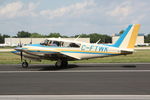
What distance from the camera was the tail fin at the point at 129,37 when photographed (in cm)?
1819

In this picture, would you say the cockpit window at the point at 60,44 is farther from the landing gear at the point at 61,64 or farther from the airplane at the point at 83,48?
the landing gear at the point at 61,64

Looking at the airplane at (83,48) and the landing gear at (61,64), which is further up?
the airplane at (83,48)

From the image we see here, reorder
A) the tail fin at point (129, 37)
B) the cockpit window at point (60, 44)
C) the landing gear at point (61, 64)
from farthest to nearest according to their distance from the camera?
the cockpit window at point (60, 44), the landing gear at point (61, 64), the tail fin at point (129, 37)

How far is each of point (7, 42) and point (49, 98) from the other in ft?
339

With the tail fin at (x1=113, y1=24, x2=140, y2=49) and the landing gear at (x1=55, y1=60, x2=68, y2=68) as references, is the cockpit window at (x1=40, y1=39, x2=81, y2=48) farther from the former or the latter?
the tail fin at (x1=113, y1=24, x2=140, y2=49)

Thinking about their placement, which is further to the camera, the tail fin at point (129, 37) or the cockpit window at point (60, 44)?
the cockpit window at point (60, 44)

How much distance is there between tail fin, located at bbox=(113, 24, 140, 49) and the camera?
18.2 m

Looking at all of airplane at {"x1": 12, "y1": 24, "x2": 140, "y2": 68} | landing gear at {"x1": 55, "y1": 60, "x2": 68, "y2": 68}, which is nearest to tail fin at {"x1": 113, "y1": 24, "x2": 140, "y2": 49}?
airplane at {"x1": 12, "y1": 24, "x2": 140, "y2": 68}

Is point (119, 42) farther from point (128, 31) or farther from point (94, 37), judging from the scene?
point (94, 37)

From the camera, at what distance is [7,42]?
106m

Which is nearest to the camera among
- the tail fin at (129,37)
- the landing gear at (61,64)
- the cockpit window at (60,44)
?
the tail fin at (129,37)

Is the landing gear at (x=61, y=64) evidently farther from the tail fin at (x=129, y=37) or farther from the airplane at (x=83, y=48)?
the tail fin at (x=129, y=37)

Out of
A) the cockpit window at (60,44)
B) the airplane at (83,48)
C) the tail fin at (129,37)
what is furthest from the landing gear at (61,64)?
the tail fin at (129,37)

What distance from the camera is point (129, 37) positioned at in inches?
721
